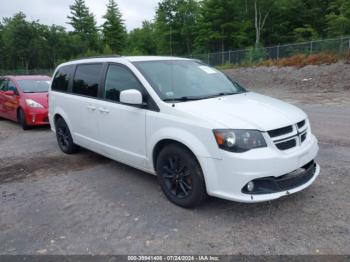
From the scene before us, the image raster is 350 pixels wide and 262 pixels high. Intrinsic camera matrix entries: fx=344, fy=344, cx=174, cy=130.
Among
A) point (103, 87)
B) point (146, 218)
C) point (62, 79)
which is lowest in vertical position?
point (146, 218)

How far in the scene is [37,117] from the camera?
9.29 meters

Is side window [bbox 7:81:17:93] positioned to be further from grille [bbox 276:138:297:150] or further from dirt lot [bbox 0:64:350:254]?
grille [bbox 276:138:297:150]

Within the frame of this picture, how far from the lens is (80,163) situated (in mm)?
6215

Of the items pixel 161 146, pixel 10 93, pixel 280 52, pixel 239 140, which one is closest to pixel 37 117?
pixel 10 93

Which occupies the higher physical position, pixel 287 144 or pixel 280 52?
pixel 280 52

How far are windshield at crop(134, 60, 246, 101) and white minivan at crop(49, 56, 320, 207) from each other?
0.05 feet

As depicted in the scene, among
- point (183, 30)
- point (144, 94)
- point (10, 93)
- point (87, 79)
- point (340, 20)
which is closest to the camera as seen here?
point (144, 94)

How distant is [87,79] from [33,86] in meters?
5.30

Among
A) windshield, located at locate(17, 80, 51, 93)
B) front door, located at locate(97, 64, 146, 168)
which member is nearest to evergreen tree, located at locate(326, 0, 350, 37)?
windshield, located at locate(17, 80, 51, 93)

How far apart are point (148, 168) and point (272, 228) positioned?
177 centimetres

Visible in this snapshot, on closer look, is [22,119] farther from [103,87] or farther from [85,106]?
[103,87]

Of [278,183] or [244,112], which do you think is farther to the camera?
[244,112]

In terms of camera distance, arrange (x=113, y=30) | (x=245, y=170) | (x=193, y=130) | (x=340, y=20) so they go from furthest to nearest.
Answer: (x=113, y=30)
(x=340, y=20)
(x=193, y=130)
(x=245, y=170)

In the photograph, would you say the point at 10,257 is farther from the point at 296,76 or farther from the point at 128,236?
the point at 296,76
